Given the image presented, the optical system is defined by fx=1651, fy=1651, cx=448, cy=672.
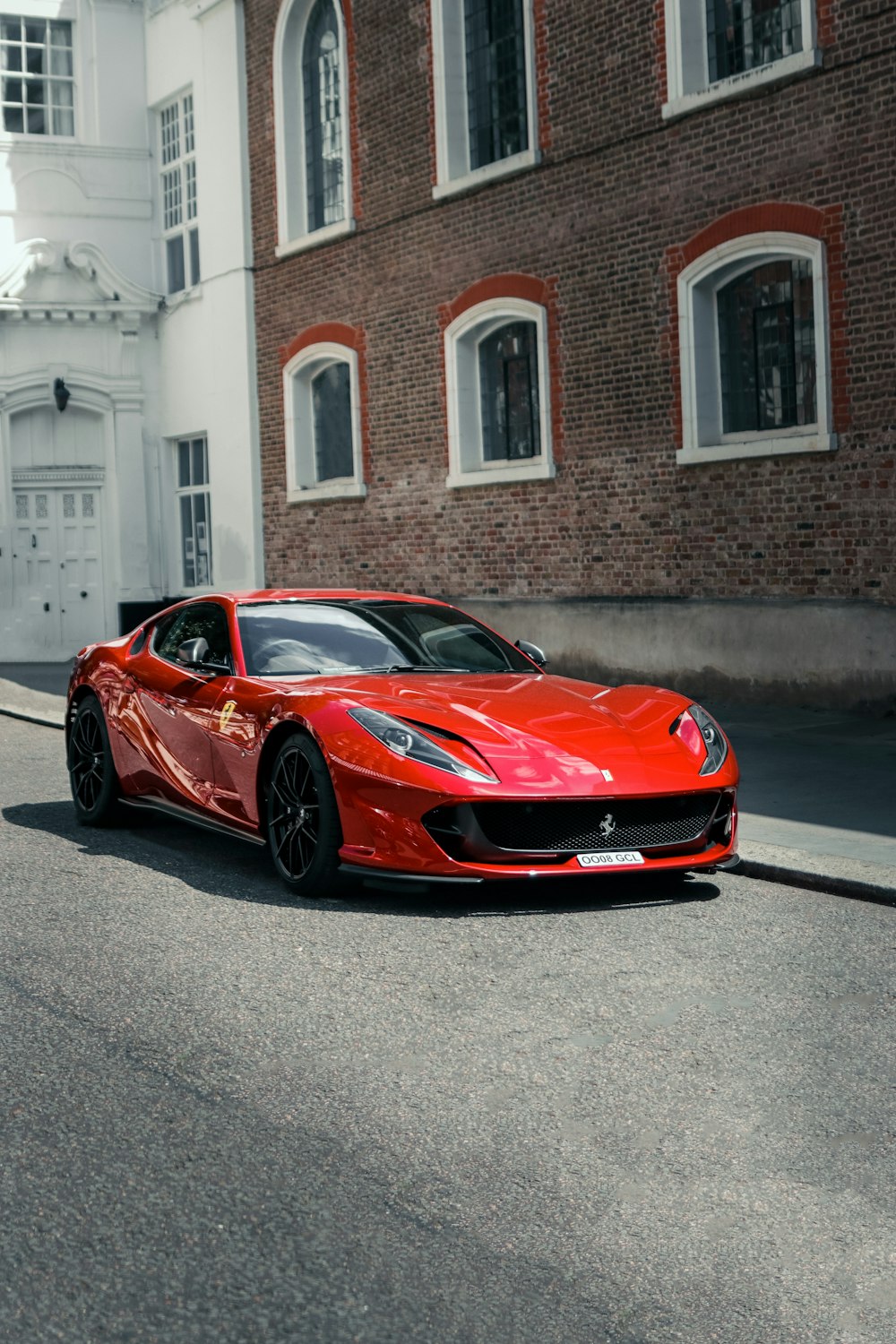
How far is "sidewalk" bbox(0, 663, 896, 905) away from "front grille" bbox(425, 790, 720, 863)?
1045mm

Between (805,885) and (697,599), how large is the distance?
809 centimetres

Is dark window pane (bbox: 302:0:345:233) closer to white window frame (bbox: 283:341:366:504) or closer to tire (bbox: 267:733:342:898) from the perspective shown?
white window frame (bbox: 283:341:366:504)

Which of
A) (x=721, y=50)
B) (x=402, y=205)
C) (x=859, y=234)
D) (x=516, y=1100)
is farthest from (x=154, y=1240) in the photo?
(x=402, y=205)

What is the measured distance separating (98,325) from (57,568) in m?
3.79

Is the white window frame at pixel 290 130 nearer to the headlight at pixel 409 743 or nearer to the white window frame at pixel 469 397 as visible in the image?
the white window frame at pixel 469 397

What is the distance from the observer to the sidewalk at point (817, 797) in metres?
7.80

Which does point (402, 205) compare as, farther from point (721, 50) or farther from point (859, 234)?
point (859, 234)

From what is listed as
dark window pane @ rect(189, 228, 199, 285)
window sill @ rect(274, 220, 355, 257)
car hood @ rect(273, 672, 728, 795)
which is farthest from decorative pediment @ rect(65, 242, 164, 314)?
car hood @ rect(273, 672, 728, 795)

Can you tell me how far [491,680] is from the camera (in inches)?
321

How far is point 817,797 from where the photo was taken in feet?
32.6

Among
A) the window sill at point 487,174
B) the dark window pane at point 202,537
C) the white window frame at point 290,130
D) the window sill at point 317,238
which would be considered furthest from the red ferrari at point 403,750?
the dark window pane at point 202,537

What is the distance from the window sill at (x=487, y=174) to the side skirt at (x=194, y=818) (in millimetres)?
10613

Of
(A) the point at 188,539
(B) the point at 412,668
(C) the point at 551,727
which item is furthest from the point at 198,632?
(A) the point at 188,539

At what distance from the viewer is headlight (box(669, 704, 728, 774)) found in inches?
288
